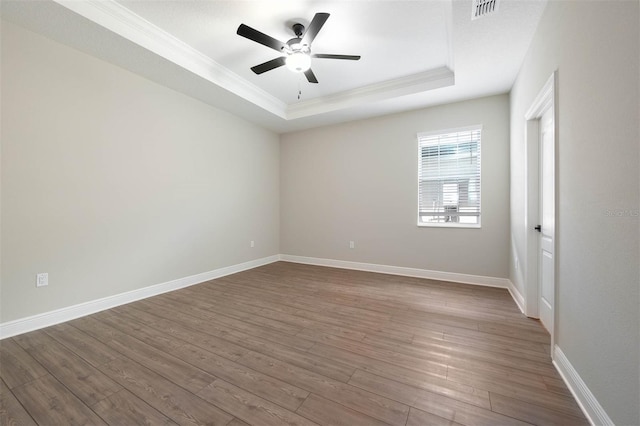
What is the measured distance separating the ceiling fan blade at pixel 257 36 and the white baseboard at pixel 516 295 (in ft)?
12.4

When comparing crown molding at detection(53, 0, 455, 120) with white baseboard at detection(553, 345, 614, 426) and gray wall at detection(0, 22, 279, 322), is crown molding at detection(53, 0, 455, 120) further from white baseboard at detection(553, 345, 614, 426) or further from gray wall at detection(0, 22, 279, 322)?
white baseboard at detection(553, 345, 614, 426)

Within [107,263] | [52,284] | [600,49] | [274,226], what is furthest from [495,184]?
[52,284]

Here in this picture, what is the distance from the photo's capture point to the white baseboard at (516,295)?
2.87m

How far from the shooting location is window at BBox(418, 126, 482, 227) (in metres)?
3.97

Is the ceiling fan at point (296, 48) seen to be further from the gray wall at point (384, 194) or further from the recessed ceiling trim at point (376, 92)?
the gray wall at point (384, 194)

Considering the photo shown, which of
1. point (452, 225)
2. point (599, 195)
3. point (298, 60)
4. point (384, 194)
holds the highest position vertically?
point (298, 60)

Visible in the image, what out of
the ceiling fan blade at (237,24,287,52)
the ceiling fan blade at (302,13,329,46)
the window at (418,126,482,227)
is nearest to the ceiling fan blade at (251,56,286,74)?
the ceiling fan blade at (237,24,287,52)

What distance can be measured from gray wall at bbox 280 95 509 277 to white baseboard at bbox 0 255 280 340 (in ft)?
6.85

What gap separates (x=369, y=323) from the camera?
2.58m

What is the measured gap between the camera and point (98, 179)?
9.68ft

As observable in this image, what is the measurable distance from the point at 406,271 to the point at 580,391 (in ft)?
9.58

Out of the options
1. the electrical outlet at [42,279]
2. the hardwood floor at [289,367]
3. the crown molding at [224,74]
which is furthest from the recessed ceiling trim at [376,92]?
the electrical outlet at [42,279]

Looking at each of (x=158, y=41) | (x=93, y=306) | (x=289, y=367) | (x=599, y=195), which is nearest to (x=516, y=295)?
(x=599, y=195)

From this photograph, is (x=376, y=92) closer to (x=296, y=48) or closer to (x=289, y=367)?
(x=296, y=48)
